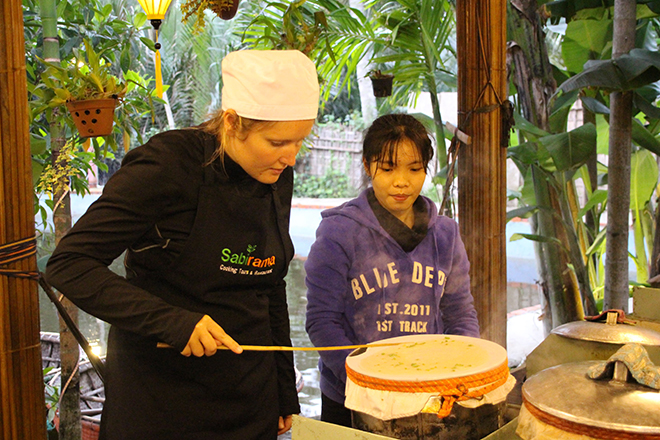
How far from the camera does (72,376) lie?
2600 millimetres

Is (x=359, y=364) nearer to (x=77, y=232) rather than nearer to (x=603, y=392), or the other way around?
(x=603, y=392)

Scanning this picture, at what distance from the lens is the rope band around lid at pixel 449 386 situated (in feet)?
3.91

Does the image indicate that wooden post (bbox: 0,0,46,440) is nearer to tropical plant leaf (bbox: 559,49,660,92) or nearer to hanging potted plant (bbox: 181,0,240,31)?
hanging potted plant (bbox: 181,0,240,31)

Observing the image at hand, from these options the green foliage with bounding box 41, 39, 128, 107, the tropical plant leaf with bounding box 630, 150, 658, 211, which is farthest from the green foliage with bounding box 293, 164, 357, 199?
the green foliage with bounding box 41, 39, 128, 107

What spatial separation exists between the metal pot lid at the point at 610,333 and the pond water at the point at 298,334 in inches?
113

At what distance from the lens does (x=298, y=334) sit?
710 cm

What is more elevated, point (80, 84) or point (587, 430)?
point (80, 84)

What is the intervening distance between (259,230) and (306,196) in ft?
58.7

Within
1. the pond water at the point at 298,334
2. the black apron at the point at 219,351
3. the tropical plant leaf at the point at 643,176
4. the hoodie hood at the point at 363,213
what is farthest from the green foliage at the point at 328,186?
the black apron at the point at 219,351

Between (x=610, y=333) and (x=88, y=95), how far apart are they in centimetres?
191

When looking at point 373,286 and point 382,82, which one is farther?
point 382,82

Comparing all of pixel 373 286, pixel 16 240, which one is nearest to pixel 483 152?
pixel 373 286

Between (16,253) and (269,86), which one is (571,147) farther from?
(16,253)

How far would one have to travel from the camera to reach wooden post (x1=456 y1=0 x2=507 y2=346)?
7.28ft
